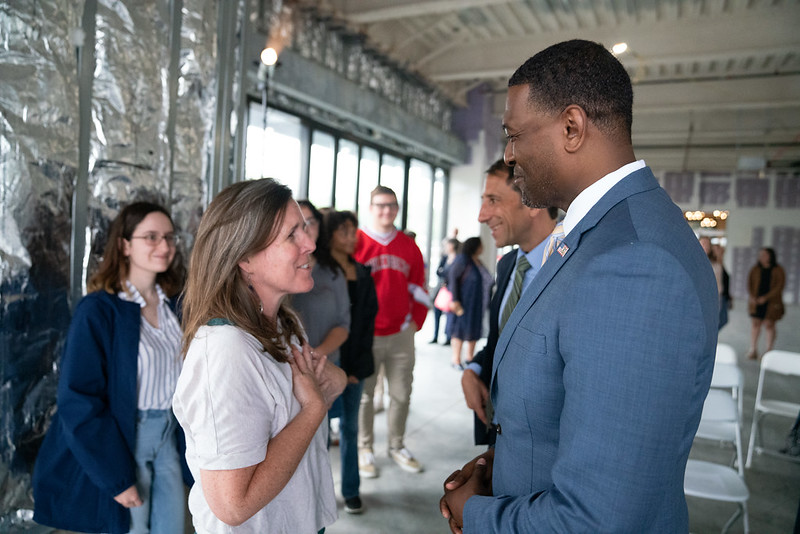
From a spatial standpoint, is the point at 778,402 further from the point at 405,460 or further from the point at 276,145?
the point at 276,145

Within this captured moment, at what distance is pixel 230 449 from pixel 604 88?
96cm

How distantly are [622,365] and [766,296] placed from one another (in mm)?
8174

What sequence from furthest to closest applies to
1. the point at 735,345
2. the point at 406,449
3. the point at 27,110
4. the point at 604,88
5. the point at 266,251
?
the point at 735,345, the point at 406,449, the point at 27,110, the point at 266,251, the point at 604,88

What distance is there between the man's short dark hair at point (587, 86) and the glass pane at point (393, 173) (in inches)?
280

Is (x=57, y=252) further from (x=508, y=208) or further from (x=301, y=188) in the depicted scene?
(x=301, y=188)

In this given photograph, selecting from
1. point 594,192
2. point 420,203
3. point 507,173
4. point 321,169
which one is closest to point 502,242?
point 507,173

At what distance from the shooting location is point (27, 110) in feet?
6.22

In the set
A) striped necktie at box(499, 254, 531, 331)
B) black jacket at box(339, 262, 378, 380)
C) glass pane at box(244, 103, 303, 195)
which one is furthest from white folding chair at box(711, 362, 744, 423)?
glass pane at box(244, 103, 303, 195)

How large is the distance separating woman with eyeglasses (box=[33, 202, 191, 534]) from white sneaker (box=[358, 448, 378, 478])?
1444mm

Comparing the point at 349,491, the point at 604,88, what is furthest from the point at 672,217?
the point at 349,491

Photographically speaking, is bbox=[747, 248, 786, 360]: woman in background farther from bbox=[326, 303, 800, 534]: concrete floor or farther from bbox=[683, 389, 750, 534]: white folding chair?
bbox=[683, 389, 750, 534]: white folding chair

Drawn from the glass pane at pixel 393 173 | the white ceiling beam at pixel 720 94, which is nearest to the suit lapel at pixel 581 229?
the glass pane at pixel 393 173

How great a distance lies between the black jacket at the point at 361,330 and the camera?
9.05 ft

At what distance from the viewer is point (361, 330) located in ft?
9.18
